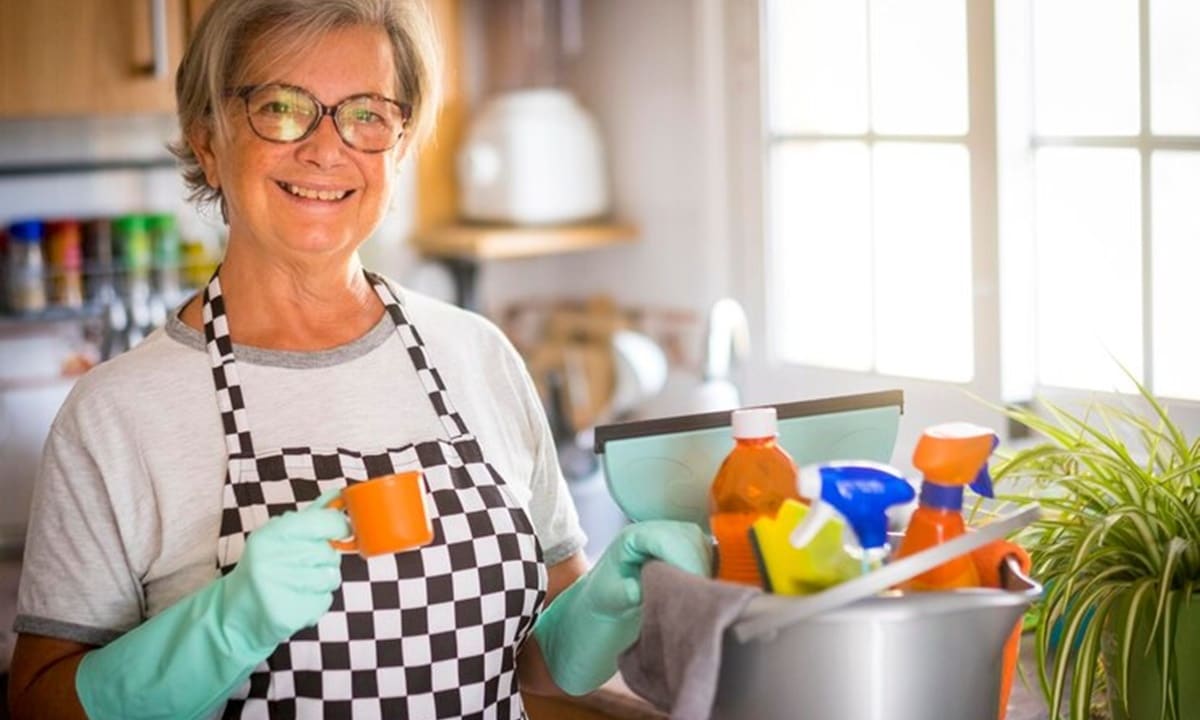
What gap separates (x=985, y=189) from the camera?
244cm

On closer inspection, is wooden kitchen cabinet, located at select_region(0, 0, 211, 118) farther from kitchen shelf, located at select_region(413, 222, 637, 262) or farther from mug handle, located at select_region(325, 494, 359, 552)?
mug handle, located at select_region(325, 494, 359, 552)

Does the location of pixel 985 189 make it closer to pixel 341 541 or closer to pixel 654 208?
pixel 654 208

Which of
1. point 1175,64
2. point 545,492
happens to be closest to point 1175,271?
point 1175,64

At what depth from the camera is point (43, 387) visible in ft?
9.57

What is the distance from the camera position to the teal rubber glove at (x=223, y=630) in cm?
130

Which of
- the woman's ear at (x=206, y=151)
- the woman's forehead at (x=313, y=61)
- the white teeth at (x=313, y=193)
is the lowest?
the white teeth at (x=313, y=193)

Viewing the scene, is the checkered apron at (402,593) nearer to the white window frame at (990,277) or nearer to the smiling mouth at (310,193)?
the smiling mouth at (310,193)

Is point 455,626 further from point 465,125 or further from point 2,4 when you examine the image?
point 465,125

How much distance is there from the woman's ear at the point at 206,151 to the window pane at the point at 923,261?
122 centimetres

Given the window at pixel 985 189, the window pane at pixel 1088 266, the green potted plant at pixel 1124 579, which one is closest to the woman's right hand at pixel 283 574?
the green potted plant at pixel 1124 579

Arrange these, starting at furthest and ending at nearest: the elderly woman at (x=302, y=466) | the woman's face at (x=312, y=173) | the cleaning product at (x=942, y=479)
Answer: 1. the woman's face at (x=312, y=173)
2. the elderly woman at (x=302, y=466)
3. the cleaning product at (x=942, y=479)

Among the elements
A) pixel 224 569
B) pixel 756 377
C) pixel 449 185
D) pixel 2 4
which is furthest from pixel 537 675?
pixel 449 185

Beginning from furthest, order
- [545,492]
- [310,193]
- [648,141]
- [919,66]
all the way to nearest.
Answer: [648,141] → [919,66] → [545,492] → [310,193]

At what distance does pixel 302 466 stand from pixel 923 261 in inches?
52.3
